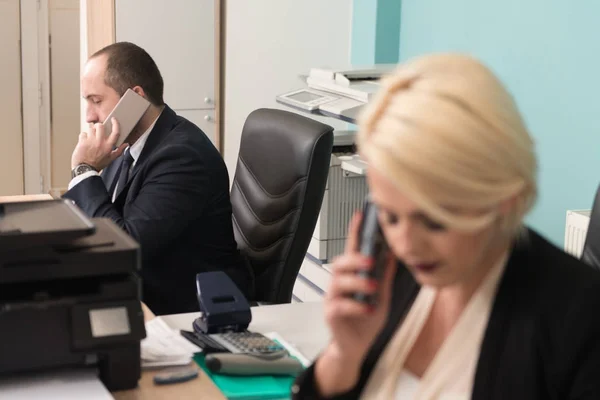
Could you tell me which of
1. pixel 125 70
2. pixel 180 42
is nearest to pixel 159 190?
pixel 125 70

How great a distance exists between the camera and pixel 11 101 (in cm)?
582

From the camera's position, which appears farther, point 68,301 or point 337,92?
point 337,92

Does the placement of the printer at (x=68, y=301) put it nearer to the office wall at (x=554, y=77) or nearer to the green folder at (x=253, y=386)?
the green folder at (x=253, y=386)

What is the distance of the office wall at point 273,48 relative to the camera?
392 centimetres

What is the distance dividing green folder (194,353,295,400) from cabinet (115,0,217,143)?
316 centimetres

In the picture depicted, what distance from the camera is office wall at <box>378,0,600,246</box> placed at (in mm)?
2605

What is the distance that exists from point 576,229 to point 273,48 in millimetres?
2288

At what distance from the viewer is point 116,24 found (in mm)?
4500

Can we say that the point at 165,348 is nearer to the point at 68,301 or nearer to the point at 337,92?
the point at 68,301

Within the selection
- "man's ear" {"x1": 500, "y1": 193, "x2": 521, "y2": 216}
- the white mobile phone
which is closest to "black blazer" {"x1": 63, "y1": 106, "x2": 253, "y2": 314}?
the white mobile phone

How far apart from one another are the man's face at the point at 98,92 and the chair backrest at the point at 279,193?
43 centimetres

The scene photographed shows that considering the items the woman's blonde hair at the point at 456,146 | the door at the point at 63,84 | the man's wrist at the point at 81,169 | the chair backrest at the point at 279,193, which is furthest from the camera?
the door at the point at 63,84

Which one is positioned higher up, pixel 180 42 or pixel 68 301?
pixel 180 42

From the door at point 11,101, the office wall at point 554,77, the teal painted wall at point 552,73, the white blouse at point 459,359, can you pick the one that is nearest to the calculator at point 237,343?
the white blouse at point 459,359
